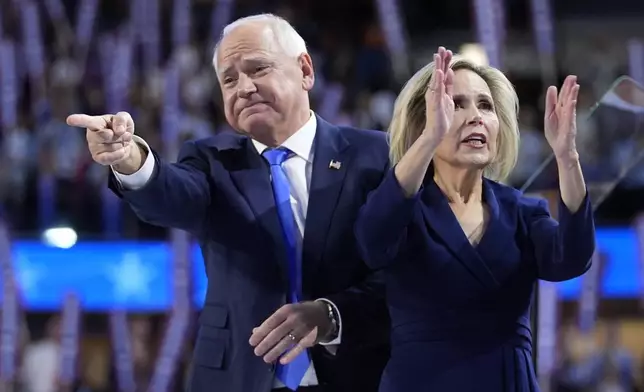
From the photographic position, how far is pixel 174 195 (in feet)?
6.37

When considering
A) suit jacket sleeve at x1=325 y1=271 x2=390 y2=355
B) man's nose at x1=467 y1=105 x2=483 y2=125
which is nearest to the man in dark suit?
suit jacket sleeve at x1=325 y1=271 x2=390 y2=355

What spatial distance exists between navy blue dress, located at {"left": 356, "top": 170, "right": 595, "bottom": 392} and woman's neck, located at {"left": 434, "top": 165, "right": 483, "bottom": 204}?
5cm

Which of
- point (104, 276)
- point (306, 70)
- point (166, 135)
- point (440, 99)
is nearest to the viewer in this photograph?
point (440, 99)

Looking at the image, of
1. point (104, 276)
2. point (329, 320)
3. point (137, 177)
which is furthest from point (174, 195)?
point (104, 276)

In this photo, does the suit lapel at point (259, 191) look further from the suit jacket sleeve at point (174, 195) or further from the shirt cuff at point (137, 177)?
the shirt cuff at point (137, 177)

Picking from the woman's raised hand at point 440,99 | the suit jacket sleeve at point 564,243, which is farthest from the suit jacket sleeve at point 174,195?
the suit jacket sleeve at point 564,243

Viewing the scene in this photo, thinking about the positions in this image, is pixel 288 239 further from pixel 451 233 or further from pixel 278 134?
pixel 451 233

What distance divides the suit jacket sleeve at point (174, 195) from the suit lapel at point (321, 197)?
0.65 feet

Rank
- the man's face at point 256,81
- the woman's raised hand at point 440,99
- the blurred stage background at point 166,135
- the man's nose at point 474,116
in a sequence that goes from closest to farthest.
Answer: the woman's raised hand at point 440,99 → the man's nose at point 474,116 → the man's face at point 256,81 → the blurred stage background at point 166,135

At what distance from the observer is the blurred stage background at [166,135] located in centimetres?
586

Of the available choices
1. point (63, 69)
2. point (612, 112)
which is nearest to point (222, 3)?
point (63, 69)

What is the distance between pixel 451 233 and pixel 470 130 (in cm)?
17

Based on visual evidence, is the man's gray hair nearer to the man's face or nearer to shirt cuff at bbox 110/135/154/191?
the man's face

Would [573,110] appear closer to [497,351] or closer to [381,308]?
[497,351]
